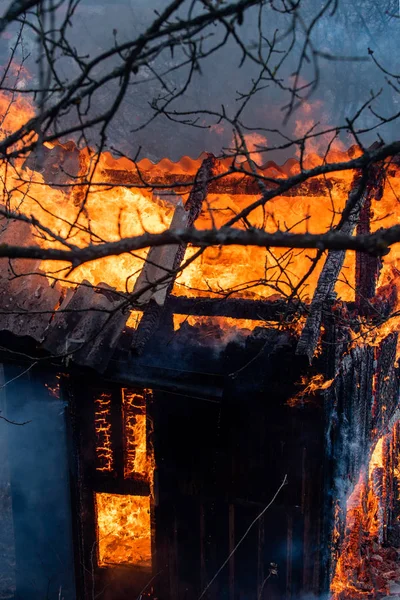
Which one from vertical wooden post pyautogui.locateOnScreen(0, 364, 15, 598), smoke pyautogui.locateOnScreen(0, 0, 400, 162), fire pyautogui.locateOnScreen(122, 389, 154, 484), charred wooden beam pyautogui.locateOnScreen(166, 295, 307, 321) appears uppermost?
smoke pyautogui.locateOnScreen(0, 0, 400, 162)

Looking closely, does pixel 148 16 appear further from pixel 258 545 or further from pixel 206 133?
pixel 258 545

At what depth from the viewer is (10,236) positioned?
24.4 ft

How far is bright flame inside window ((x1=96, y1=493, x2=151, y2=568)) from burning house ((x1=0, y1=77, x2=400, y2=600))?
0.9 inches

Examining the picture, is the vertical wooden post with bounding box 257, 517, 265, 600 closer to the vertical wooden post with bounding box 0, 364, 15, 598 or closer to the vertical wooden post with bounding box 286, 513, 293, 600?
the vertical wooden post with bounding box 286, 513, 293, 600

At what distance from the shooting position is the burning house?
631 centimetres

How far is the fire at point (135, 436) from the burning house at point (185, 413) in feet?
0.07

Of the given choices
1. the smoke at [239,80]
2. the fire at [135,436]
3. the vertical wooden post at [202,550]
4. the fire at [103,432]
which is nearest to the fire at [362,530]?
the vertical wooden post at [202,550]

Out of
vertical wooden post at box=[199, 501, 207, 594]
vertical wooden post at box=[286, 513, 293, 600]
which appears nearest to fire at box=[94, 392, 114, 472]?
vertical wooden post at box=[199, 501, 207, 594]

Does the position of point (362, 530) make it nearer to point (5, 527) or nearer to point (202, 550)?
point (202, 550)

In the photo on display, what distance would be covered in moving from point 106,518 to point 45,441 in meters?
1.37

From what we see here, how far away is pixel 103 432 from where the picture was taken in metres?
7.23

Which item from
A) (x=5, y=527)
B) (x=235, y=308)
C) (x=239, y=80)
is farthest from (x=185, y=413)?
(x=239, y=80)

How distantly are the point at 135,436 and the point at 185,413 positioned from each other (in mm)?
935

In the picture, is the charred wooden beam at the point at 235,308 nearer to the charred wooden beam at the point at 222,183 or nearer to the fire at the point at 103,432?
the fire at the point at 103,432
